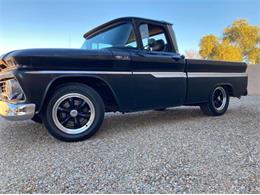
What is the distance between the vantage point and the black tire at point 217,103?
4.39 meters

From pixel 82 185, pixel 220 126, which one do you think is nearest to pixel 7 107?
pixel 82 185

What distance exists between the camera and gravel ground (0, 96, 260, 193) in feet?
5.48

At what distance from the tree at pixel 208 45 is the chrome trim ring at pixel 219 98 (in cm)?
1585

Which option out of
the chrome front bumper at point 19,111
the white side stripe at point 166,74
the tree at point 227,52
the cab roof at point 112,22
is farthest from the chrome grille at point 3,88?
the tree at point 227,52

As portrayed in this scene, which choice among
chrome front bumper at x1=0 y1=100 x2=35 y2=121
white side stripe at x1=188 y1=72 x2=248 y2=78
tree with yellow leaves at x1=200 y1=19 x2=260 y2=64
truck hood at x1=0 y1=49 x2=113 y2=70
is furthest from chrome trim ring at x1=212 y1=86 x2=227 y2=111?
tree with yellow leaves at x1=200 y1=19 x2=260 y2=64

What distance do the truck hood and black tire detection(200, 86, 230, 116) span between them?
2.53 meters

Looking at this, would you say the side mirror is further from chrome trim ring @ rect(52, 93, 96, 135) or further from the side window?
chrome trim ring @ rect(52, 93, 96, 135)

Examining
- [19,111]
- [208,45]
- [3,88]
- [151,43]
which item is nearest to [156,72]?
[151,43]

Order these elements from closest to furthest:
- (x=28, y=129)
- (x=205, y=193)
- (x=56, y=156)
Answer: (x=205, y=193), (x=56, y=156), (x=28, y=129)

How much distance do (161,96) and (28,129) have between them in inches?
92.0

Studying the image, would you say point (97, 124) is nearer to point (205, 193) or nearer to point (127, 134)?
point (127, 134)

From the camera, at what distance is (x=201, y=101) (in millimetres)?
4191

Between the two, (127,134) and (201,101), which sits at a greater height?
(201,101)

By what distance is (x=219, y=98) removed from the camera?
15.3 ft
